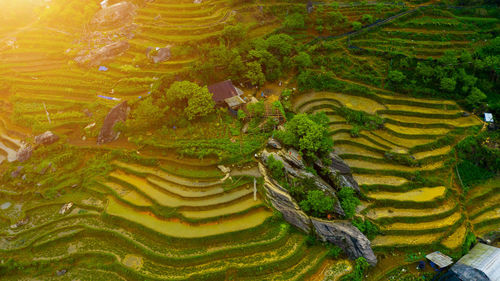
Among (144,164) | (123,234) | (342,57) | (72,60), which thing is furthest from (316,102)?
(72,60)

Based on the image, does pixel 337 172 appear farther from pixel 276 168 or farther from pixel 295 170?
pixel 276 168

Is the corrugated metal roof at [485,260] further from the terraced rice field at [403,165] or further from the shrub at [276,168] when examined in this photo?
the shrub at [276,168]

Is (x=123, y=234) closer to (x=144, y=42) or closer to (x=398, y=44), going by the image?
(x=144, y=42)

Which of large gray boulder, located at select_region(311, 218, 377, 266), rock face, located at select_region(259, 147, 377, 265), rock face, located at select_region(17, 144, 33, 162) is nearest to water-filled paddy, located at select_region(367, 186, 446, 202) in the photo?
rock face, located at select_region(259, 147, 377, 265)

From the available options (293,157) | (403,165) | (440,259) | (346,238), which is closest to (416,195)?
(403,165)

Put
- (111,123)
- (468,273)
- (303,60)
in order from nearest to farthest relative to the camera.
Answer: (468,273)
(111,123)
(303,60)

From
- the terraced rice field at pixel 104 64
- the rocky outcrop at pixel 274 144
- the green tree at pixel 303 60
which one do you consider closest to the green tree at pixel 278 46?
the green tree at pixel 303 60
